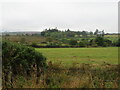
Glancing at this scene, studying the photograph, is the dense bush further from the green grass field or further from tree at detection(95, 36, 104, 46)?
tree at detection(95, 36, 104, 46)

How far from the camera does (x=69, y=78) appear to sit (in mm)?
4297

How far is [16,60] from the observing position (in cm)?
459

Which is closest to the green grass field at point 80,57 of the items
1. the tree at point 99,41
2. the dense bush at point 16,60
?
the dense bush at point 16,60

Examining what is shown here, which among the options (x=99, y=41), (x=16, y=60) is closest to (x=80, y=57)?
(x=16, y=60)

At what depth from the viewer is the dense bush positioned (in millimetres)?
4406

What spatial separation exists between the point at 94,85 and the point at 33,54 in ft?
6.68

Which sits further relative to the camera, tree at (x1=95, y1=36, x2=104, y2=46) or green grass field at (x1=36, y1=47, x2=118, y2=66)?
tree at (x1=95, y1=36, x2=104, y2=46)

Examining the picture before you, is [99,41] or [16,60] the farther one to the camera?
[99,41]

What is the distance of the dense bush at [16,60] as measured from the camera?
4406 mm

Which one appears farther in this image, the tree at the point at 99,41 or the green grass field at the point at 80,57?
the tree at the point at 99,41

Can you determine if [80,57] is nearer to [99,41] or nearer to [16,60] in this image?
[16,60]

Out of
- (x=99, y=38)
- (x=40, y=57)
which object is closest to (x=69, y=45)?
(x=99, y=38)

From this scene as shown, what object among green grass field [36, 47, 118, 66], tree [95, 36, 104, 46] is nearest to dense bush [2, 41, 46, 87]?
green grass field [36, 47, 118, 66]

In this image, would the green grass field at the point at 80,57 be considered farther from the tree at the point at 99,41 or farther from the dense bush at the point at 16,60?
the tree at the point at 99,41
